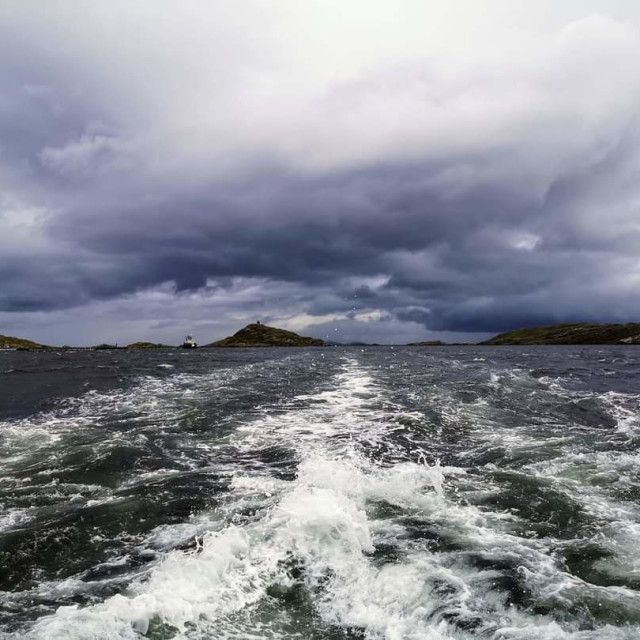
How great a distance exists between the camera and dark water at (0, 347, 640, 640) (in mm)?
6324

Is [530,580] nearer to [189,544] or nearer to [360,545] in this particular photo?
[360,545]

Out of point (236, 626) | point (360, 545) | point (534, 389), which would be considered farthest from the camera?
point (534, 389)

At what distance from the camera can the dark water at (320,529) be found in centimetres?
632

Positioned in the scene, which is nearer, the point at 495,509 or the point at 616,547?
the point at 616,547

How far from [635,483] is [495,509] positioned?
4.50m

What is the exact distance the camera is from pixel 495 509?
10266 mm

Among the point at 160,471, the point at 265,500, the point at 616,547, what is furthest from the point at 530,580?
the point at 160,471

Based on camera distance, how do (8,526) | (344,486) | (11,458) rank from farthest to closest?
(11,458)
(344,486)
(8,526)

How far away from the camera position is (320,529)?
8711 millimetres

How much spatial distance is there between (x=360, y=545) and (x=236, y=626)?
2.83m

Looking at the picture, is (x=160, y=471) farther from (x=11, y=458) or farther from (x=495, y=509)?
(x=495, y=509)

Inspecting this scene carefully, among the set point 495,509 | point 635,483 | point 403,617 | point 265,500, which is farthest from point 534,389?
point 403,617

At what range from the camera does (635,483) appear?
11.9 meters

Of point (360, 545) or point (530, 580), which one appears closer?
point (530, 580)
